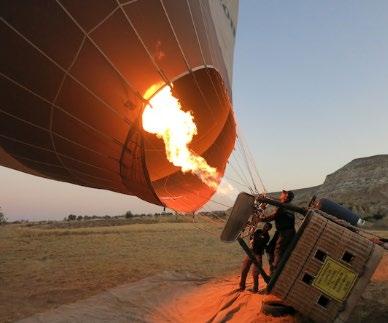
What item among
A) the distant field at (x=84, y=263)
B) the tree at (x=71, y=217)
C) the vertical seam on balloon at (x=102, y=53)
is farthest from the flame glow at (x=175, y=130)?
the tree at (x=71, y=217)

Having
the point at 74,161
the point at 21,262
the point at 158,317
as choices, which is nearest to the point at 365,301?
the point at 158,317

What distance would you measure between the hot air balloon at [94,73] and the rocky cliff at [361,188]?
804 inches

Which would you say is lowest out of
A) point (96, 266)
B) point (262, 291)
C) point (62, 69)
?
point (96, 266)

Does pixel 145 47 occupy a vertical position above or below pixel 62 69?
above

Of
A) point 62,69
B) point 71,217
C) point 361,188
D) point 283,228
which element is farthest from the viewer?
point 71,217

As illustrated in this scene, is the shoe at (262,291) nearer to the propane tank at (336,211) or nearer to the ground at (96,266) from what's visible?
the ground at (96,266)

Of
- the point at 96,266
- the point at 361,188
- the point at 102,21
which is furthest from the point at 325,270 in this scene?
the point at 361,188

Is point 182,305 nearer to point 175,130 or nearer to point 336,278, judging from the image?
point 175,130

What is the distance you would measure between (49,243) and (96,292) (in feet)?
34.8

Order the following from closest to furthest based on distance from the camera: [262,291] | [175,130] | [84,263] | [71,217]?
[262,291] → [175,130] → [84,263] → [71,217]

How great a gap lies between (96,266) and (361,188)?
27605 mm

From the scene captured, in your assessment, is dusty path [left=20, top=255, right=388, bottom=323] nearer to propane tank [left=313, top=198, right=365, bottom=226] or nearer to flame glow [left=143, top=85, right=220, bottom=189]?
propane tank [left=313, top=198, right=365, bottom=226]

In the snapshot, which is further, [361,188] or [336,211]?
[361,188]

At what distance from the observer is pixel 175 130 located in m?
8.65
